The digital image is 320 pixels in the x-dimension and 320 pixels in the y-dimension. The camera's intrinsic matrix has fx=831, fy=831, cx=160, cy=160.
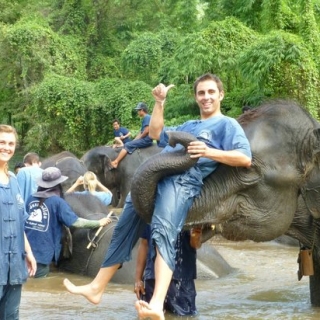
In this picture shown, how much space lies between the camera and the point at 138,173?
16.6 feet

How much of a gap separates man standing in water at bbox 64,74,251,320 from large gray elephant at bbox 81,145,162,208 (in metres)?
8.73

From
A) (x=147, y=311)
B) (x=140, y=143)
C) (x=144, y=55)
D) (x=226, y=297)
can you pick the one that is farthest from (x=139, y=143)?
(x=144, y=55)

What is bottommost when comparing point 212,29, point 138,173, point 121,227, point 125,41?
point 121,227

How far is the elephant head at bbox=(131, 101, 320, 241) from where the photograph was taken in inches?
207

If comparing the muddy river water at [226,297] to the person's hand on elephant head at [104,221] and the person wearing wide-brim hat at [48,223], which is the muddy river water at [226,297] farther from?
the person's hand on elephant head at [104,221]

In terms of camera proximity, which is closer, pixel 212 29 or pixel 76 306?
pixel 76 306

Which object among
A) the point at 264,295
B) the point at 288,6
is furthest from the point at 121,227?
the point at 288,6

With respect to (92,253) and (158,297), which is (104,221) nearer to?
(92,253)

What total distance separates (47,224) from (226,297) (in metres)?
2.10

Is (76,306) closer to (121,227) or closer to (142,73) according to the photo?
(121,227)

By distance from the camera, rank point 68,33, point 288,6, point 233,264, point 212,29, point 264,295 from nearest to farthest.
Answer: point 264,295, point 233,264, point 212,29, point 288,6, point 68,33

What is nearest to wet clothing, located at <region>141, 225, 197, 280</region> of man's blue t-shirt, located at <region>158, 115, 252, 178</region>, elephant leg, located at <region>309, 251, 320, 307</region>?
man's blue t-shirt, located at <region>158, 115, 252, 178</region>

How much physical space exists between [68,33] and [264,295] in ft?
85.1

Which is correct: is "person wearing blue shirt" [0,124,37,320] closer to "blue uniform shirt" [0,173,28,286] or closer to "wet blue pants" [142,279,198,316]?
"blue uniform shirt" [0,173,28,286]
